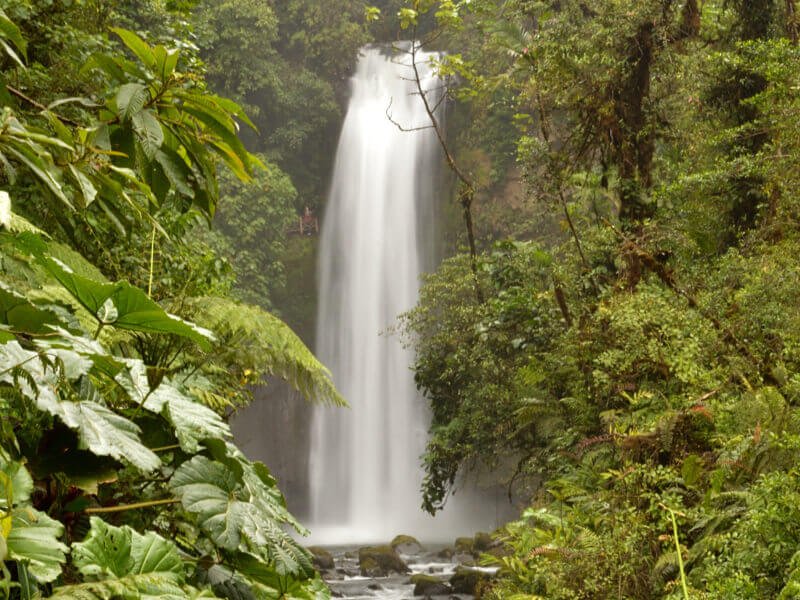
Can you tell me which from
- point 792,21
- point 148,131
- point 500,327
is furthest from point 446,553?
point 148,131

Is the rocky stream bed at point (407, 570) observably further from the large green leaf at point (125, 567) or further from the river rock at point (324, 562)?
the large green leaf at point (125, 567)

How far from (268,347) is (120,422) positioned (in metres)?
2.37

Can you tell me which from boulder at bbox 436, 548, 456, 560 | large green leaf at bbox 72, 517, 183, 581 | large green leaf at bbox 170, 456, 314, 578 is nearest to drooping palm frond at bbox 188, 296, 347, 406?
large green leaf at bbox 170, 456, 314, 578

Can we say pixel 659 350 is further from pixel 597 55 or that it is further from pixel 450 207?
pixel 450 207

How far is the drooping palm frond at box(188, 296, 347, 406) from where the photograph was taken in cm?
417

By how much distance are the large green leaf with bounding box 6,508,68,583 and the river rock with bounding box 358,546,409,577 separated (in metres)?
12.7

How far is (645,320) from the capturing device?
6219 millimetres

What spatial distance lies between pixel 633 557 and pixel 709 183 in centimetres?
355

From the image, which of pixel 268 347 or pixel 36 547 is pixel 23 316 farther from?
pixel 268 347

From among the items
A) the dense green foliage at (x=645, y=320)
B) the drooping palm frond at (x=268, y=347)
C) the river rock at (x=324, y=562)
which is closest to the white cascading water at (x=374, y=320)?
the river rock at (x=324, y=562)

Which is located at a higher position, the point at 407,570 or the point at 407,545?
the point at 407,545

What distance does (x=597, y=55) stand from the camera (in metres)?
8.20

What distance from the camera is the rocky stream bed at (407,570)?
11.9 m

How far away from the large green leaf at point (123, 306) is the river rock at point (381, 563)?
492 inches
